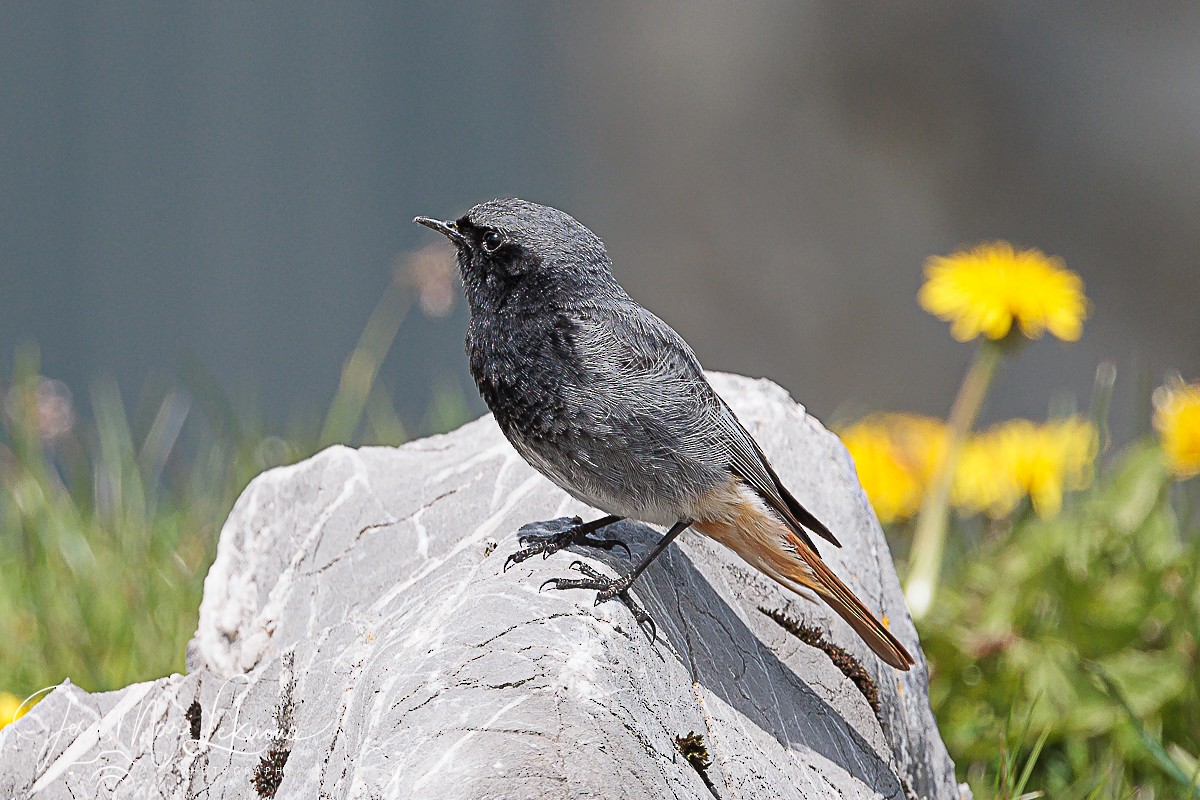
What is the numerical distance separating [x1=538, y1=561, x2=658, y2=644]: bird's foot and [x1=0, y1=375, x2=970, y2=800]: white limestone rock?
22 millimetres

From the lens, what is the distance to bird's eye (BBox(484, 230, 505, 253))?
2.97 metres

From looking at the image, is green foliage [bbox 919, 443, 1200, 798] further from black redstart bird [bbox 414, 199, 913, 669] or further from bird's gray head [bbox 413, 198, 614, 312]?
bird's gray head [bbox 413, 198, 614, 312]

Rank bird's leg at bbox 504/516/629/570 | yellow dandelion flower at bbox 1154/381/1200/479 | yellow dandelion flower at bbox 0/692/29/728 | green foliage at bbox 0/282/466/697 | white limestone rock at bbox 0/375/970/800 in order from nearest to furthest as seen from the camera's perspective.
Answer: white limestone rock at bbox 0/375/970/800 → bird's leg at bbox 504/516/629/570 → yellow dandelion flower at bbox 0/692/29/728 → green foliage at bbox 0/282/466/697 → yellow dandelion flower at bbox 1154/381/1200/479

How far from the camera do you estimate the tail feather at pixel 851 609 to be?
9.38 feet

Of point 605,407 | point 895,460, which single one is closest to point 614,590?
point 605,407

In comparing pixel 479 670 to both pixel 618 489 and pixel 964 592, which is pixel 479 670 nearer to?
pixel 618 489

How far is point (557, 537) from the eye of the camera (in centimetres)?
278

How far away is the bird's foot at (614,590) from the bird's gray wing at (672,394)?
42 centimetres

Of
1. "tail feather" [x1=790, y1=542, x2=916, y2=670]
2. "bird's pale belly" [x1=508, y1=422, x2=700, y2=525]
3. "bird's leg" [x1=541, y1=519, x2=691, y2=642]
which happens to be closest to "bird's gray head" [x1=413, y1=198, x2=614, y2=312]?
"bird's pale belly" [x1=508, y1=422, x2=700, y2=525]

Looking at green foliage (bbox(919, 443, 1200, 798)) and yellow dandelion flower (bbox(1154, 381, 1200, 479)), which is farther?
yellow dandelion flower (bbox(1154, 381, 1200, 479))

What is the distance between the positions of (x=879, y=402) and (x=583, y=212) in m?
2.39

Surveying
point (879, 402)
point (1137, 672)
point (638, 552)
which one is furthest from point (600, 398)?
point (879, 402)

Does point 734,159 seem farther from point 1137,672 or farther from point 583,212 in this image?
point 1137,672

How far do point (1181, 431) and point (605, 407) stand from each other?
2611 mm
